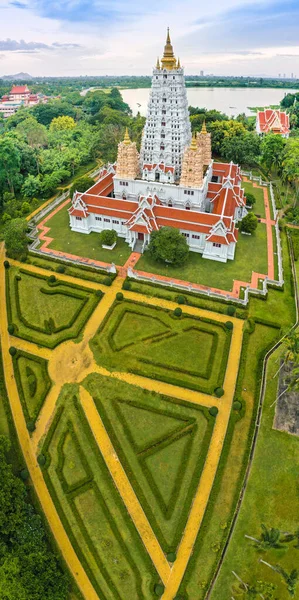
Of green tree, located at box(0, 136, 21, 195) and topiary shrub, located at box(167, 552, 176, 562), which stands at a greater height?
green tree, located at box(0, 136, 21, 195)

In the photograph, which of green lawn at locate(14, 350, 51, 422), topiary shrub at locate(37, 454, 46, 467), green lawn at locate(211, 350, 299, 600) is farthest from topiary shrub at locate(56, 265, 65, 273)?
green lawn at locate(211, 350, 299, 600)

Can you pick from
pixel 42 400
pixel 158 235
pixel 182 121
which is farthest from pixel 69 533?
pixel 182 121

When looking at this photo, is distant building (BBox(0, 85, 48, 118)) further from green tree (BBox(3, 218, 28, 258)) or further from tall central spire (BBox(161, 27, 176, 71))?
green tree (BBox(3, 218, 28, 258))

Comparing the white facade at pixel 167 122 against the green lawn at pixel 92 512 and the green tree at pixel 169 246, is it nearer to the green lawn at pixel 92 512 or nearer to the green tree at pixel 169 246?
the green tree at pixel 169 246

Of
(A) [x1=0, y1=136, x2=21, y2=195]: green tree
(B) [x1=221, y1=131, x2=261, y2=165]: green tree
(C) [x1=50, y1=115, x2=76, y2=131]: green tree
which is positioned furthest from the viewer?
(C) [x1=50, y1=115, x2=76, y2=131]: green tree

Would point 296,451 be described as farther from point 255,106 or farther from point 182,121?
point 255,106
